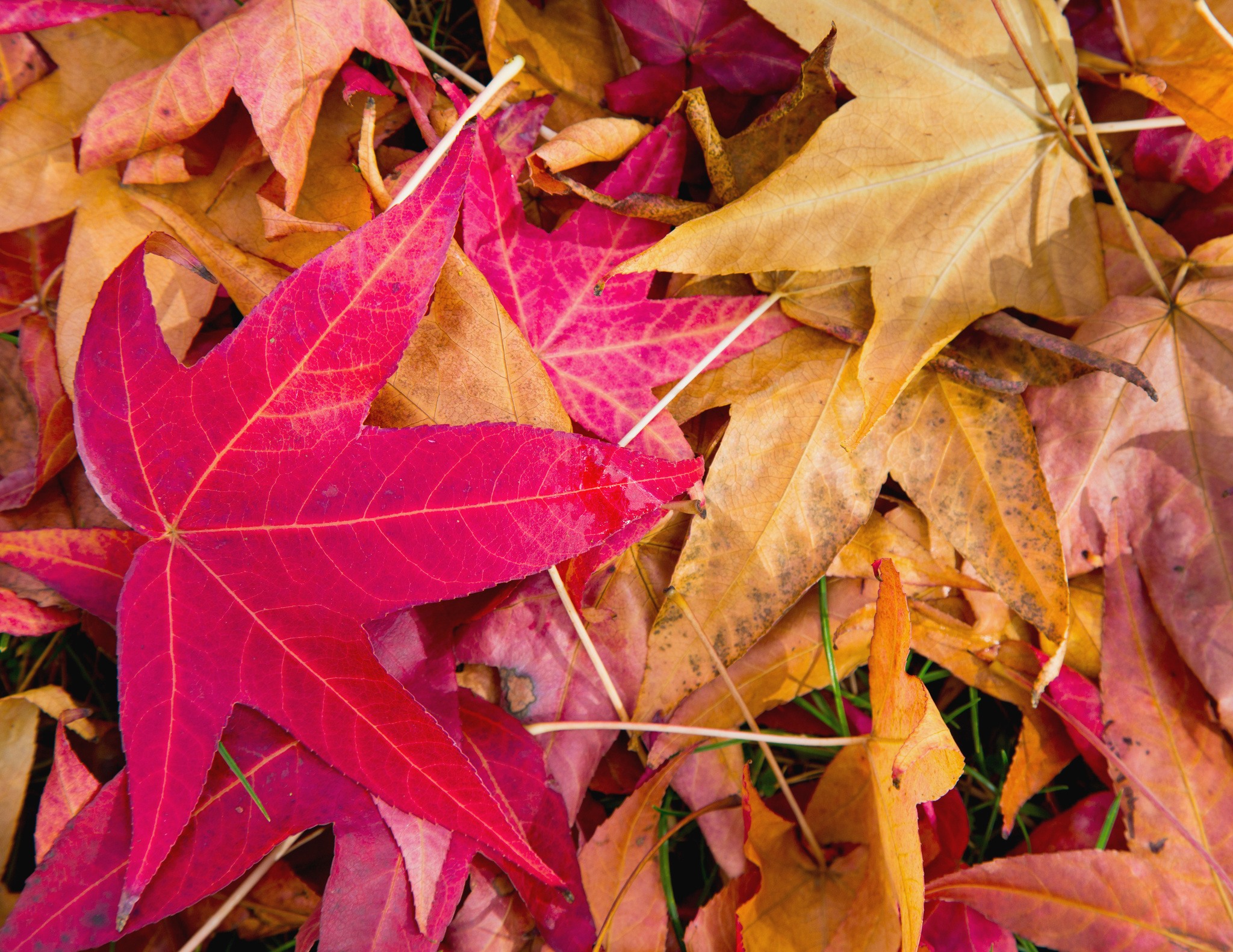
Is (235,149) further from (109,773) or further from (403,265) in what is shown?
(109,773)

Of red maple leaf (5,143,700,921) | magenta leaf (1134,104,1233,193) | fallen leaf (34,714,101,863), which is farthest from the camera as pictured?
magenta leaf (1134,104,1233,193)

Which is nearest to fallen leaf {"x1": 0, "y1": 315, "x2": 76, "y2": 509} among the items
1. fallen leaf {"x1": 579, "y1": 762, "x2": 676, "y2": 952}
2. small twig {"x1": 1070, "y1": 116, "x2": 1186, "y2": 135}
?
fallen leaf {"x1": 579, "y1": 762, "x2": 676, "y2": 952}

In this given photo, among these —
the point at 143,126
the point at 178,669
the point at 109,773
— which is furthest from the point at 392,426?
the point at 109,773

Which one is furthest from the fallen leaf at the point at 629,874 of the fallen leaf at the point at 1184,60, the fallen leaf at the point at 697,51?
the fallen leaf at the point at 1184,60

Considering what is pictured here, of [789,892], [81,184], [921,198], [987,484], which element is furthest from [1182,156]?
[81,184]

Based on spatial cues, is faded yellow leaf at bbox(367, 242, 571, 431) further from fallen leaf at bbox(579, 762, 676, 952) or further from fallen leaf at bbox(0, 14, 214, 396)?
fallen leaf at bbox(579, 762, 676, 952)

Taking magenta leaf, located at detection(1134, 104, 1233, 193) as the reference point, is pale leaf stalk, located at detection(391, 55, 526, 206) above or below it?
above

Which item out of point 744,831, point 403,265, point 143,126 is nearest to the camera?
point 403,265
